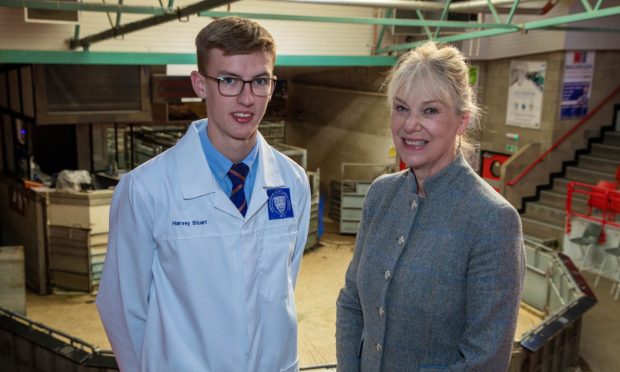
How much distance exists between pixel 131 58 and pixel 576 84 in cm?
899

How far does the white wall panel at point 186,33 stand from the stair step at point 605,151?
540 cm

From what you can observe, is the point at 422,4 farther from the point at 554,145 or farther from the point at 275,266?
the point at 275,266

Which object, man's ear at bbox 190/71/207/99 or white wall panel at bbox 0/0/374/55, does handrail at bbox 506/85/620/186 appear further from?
man's ear at bbox 190/71/207/99

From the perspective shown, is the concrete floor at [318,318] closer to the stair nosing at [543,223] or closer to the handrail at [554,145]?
the stair nosing at [543,223]

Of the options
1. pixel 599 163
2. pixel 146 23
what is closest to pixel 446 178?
pixel 146 23

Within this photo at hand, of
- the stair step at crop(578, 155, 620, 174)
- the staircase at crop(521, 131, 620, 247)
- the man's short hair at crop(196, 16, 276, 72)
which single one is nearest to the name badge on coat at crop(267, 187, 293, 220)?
the man's short hair at crop(196, 16, 276, 72)

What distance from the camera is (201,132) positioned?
8.77 ft

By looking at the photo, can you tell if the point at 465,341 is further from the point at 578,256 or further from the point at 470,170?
the point at 578,256

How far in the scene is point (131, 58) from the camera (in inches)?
452

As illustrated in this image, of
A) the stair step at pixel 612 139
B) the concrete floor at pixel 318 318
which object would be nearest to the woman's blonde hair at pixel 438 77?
the concrete floor at pixel 318 318

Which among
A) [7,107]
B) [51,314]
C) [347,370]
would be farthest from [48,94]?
[347,370]

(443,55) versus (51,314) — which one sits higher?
(443,55)

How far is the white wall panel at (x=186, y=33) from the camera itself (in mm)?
10492

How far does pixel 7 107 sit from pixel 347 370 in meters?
12.3
